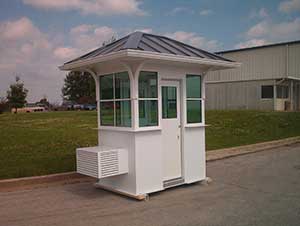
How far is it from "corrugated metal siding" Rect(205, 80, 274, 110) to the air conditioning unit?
83.9 feet

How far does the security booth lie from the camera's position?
593 centimetres

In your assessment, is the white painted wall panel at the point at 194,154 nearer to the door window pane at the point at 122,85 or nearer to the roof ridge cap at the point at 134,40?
the door window pane at the point at 122,85

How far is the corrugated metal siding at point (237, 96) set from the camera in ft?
97.3

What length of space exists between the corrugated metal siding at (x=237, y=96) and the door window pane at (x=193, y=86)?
23.9 m

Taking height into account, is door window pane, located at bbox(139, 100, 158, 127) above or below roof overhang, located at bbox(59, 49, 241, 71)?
below

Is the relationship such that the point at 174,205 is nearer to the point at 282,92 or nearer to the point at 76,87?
the point at 282,92

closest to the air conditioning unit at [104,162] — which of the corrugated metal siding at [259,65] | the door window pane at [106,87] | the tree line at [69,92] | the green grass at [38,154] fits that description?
the door window pane at [106,87]

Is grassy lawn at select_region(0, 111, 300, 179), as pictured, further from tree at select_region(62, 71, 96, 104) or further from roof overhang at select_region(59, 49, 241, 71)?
tree at select_region(62, 71, 96, 104)

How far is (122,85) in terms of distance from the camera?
629 centimetres

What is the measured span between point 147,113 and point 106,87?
1151 mm

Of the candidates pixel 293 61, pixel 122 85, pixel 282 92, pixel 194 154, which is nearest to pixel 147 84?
pixel 122 85

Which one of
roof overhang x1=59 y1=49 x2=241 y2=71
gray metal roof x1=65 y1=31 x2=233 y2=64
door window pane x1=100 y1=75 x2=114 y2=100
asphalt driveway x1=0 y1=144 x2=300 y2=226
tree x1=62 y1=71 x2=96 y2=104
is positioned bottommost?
asphalt driveway x1=0 y1=144 x2=300 y2=226

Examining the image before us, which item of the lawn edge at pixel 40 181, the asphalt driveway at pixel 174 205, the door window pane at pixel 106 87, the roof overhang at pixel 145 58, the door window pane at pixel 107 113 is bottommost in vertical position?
the asphalt driveway at pixel 174 205

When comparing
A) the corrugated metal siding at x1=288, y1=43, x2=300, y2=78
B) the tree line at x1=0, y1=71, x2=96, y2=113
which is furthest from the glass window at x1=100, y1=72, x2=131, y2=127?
the tree line at x1=0, y1=71, x2=96, y2=113
